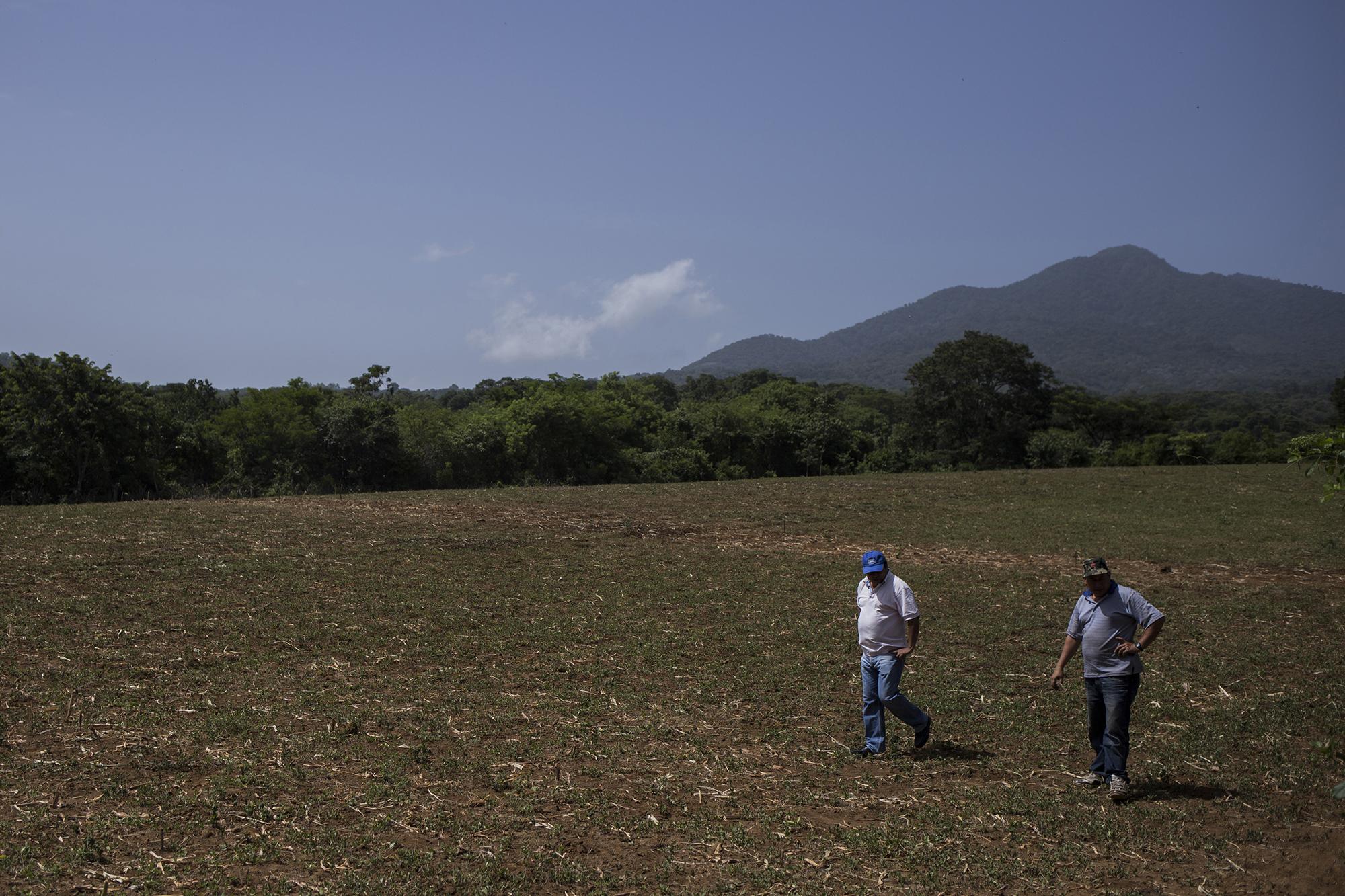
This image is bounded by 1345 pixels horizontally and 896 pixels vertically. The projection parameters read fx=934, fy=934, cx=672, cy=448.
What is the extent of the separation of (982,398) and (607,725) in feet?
199

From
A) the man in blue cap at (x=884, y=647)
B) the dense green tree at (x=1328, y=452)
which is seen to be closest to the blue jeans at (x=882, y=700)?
the man in blue cap at (x=884, y=647)

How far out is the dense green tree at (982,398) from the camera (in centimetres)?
6562

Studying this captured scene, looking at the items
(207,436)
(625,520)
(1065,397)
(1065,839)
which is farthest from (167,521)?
(1065,397)

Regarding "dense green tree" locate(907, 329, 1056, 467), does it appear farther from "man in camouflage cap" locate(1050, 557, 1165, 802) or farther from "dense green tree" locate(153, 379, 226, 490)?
"man in camouflage cap" locate(1050, 557, 1165, 802)

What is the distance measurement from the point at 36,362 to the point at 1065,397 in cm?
6561

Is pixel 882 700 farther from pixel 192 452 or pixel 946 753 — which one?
pixel 192 452

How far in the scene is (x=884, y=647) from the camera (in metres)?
8.58

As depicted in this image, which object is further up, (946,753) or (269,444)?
(269,444)

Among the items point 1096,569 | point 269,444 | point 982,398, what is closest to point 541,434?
point 269,444

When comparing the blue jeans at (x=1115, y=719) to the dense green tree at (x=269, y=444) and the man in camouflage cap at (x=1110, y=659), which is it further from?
the dense green tree at (x=269, y=444)

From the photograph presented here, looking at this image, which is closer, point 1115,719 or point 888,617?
point 1115,719

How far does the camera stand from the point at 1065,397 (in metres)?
72.1

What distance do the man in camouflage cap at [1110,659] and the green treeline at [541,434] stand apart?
3653 cm

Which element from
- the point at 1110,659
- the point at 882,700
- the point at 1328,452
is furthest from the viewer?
the point at 882,700
